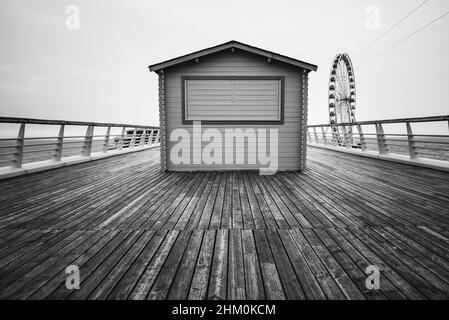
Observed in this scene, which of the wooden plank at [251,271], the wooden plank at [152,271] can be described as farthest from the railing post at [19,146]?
the wooden plank at [251,271]

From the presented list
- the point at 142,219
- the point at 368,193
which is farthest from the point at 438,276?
the point at 142,219

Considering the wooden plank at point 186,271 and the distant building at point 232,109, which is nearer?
the wooden plank at point 186,271

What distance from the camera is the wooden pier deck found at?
5.04 feet

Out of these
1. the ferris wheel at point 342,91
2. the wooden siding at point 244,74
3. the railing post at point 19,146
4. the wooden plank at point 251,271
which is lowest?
the wooden plank at point 251,271

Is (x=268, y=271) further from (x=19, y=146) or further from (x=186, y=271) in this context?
(x=19, y=146)

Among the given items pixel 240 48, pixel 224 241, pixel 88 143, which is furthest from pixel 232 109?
pixel 88 143

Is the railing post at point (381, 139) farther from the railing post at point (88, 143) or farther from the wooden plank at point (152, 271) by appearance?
the railing post at point (88, 143)

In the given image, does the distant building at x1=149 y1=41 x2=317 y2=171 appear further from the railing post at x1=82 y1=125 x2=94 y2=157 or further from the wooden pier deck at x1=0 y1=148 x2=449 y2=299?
the railing post at x1=82 y1=125 x2=94 y2=157

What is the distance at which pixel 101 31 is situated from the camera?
396 ft

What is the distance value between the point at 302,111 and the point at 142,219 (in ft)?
17.0

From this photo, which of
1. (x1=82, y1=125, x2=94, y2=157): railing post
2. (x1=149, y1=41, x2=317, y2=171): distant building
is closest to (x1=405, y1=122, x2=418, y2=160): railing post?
(x1=149, y1=41, x2=317, y2=171): distant building

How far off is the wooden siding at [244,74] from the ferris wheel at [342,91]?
13.9 meters

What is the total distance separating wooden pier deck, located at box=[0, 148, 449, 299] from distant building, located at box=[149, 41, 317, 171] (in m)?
2.06

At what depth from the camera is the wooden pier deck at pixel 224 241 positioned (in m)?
1.54
